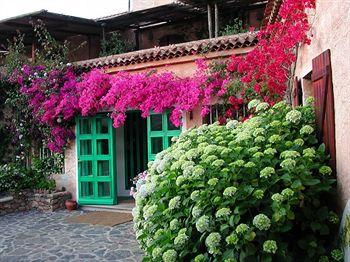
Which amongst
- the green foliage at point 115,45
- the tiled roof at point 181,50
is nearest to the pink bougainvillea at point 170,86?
the tiled roof at point 181,50

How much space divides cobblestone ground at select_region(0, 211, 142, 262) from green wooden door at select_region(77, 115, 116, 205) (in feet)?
4.73

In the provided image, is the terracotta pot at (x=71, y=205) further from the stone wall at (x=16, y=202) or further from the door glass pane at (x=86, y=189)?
the stone wall at (x=16, y=202)

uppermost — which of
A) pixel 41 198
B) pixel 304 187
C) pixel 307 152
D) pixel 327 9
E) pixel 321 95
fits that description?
pixel 327 9

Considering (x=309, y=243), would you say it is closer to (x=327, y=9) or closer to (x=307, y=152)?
(x=307, y=152)

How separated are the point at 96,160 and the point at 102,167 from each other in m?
0.27

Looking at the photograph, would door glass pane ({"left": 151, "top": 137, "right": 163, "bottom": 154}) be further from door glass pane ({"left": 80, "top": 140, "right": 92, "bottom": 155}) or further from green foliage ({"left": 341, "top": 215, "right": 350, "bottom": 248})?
green foliage ({"left": 341, "top": 215, "right": 350, "bottom": 248})

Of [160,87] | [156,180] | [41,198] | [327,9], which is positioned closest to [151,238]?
[156,180]

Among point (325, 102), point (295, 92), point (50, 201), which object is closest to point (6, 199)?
point (50, 201)

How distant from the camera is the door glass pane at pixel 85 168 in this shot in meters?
12.3

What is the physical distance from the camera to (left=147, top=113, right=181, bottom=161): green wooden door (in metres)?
10.8

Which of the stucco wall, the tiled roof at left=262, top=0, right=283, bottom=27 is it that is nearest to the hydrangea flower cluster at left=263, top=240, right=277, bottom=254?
the stucco wall

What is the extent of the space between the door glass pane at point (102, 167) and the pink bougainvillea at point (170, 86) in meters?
1.19

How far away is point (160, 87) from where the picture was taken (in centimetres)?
1037

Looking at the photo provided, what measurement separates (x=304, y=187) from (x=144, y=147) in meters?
9.97
